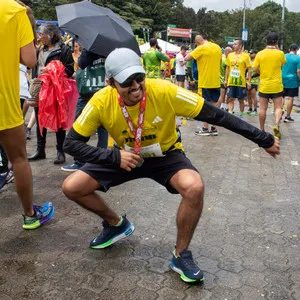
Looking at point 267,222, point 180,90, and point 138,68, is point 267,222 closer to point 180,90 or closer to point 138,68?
point 180,90

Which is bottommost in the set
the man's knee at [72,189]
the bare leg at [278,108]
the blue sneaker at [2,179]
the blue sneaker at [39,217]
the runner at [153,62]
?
the blue sneaker at [39,217]

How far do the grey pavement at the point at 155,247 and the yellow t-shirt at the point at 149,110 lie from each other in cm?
96

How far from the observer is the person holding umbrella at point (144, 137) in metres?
2.79

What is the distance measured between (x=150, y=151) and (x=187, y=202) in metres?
0.47

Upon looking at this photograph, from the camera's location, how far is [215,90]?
812 cm

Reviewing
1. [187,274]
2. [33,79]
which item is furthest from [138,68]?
[33,79]

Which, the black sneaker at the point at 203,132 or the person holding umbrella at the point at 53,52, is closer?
the person holding umbrella at the point at 53,52

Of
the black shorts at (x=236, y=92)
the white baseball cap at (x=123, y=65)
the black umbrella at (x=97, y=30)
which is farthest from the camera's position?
the black shorts at (x=236, y=92)

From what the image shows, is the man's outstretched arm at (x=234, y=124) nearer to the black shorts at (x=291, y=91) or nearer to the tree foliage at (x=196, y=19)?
the black shorts at (x=291, y=91)

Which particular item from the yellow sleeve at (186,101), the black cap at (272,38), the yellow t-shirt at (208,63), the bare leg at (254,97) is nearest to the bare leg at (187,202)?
the yellow sleeve at (186,101)

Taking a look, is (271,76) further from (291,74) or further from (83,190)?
(83,190)

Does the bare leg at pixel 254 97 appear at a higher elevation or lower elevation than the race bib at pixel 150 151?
lower

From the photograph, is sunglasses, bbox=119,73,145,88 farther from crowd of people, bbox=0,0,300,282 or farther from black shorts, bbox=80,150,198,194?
black shorts, bbox=80,150,198,194

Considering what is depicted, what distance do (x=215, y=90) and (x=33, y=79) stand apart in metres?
3.77
